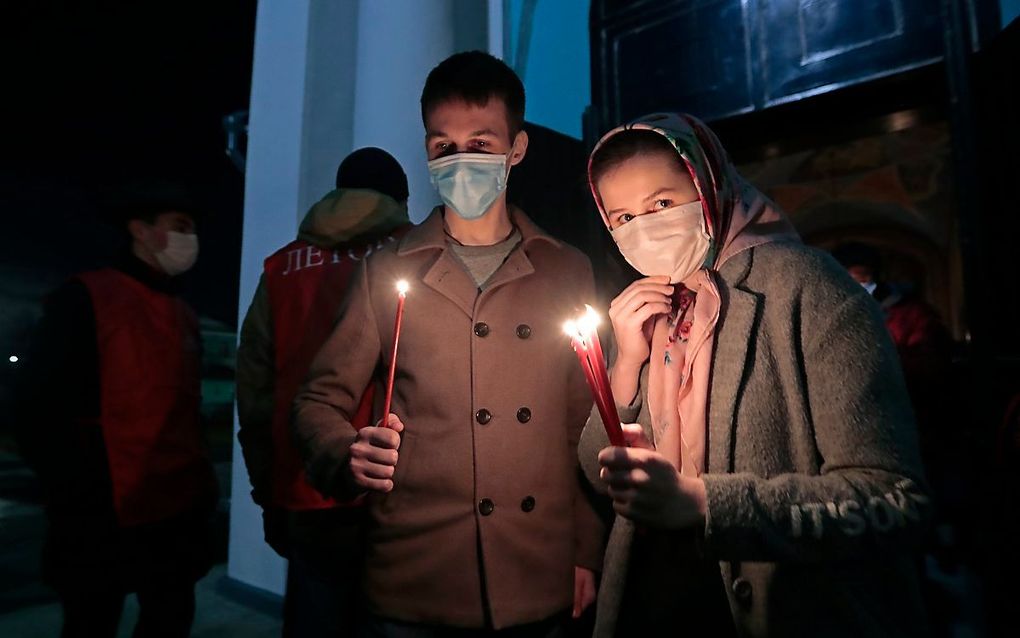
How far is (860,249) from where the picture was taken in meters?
4.35

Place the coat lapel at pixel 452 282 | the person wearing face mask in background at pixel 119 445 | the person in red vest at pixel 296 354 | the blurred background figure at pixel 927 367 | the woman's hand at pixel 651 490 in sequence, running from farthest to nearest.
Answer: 1. the blurred background figure at pixel 927 367
2. the person wearing face mask in background at pixel 119 445
3. the person in red vest at pixel 296 354
4. the coat lapel at pixel 452 282
5. the woman's hand at pixel 651 490

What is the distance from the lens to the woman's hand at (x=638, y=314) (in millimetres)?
1296

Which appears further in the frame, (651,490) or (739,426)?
(739,426)

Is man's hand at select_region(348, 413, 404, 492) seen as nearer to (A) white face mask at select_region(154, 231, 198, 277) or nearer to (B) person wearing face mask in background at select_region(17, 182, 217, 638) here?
(B) person wearing face mask in background at select_region(17, 182, 217, 638)

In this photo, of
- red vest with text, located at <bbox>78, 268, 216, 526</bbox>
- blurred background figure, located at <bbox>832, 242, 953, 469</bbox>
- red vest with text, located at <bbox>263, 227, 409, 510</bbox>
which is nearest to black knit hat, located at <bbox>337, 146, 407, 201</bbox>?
red vest with text, located at <bbox>263, 227, 409, 510</bbox>

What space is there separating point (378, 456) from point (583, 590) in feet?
2.33

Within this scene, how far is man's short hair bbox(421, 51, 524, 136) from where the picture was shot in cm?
168

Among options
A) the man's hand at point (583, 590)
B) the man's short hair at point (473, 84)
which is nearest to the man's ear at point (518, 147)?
the man's short hair at point (473, 84)

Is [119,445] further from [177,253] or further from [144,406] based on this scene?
[177,253]

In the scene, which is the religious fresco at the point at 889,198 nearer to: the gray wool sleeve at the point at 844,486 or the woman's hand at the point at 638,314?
the woman's hand at the point at 638,314

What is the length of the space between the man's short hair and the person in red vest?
595 millimetres

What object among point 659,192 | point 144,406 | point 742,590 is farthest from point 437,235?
point 144,406

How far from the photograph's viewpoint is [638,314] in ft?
4.30

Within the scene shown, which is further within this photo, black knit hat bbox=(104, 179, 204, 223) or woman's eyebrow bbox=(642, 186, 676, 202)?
black knit hat bbox=(104, 179, 204, 223)
